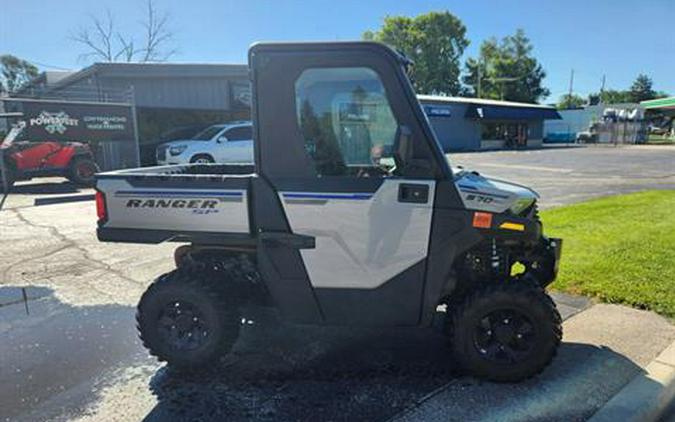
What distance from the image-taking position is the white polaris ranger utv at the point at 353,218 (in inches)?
128

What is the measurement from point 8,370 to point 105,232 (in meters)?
1.36

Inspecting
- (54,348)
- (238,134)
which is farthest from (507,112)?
(54,348)

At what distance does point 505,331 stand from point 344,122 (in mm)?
1894

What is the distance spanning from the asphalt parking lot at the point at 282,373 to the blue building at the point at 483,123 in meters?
34.7

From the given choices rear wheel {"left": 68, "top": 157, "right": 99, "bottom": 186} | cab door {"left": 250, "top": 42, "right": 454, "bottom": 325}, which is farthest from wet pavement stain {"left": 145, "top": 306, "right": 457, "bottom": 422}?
rear wheel {"left": 68, "top": 157, "right": 99, "bottom": 186}

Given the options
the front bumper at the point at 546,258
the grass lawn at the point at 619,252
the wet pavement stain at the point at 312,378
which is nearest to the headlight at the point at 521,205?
the front bumper at the point at 546,258

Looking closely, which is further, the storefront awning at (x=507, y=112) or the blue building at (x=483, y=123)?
the storefront awning at (x=507, y=112)

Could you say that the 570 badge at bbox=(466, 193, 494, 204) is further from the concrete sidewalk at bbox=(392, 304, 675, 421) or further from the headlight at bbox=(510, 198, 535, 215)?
the concrete sidewalk at bbox=(392, 304, 675, 421)

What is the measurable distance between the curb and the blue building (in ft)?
115

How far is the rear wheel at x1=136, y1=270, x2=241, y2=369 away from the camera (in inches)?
142

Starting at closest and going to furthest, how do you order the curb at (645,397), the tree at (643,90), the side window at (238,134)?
the curb at (645,397), the side window at (238,134), the tree at (643,90)

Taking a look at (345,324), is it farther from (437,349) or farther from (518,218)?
(518,218)

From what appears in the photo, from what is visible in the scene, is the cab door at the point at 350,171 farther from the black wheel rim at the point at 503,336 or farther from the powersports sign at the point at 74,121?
the powersports sign at the point at 74,121

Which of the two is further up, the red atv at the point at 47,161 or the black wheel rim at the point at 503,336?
the red atv at the point at 47,161
